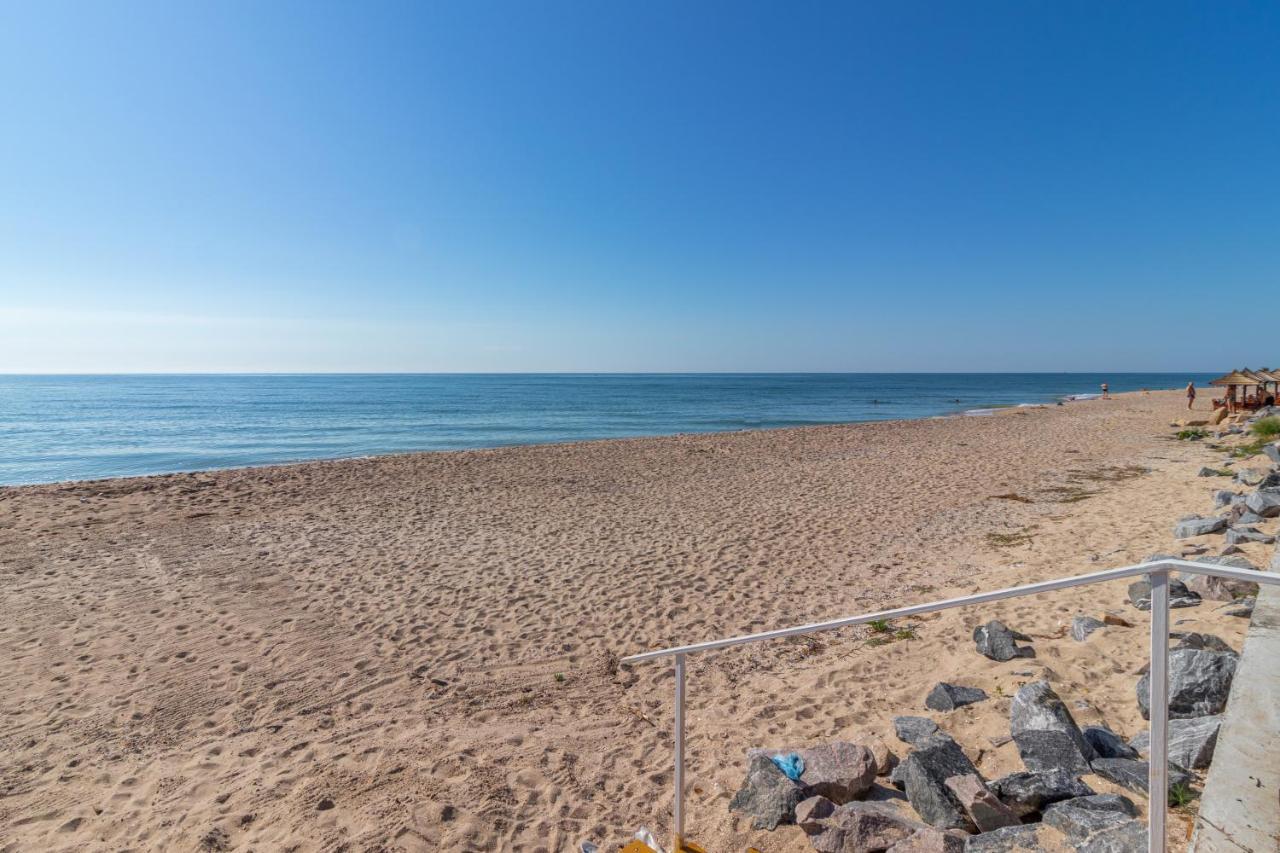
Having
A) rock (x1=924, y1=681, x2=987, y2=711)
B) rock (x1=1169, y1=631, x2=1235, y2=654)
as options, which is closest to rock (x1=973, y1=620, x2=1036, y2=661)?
rock (x1=924, y1=681, x2=987, y2=711)

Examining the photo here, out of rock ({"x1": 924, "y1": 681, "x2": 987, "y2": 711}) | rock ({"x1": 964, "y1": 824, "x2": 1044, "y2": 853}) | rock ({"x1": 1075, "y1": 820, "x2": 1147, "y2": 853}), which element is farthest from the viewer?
rock ({"x1": 924, "y1": 681, "x2": 987, "y2": 711})

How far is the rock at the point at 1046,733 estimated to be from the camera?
3111 millimetres

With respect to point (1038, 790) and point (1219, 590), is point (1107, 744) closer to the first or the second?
point (1038, 790)

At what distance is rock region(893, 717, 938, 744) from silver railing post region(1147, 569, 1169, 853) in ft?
6.80

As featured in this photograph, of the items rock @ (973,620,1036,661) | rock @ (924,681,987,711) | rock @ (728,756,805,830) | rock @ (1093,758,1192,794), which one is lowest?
rock @ (728,756,805,830)

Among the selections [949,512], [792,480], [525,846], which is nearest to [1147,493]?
[949,512]

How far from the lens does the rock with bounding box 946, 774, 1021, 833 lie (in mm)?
2729

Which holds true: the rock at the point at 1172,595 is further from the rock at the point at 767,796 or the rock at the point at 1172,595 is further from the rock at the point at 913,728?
the rock at the point at 767,796

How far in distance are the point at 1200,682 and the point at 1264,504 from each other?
5.41m

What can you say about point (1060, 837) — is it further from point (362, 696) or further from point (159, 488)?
point (159, 488)

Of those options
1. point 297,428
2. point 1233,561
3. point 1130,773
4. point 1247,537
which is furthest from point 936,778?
point 297,428

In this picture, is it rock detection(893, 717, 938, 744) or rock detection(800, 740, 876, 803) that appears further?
rock detection(893, 717, 938, 744)

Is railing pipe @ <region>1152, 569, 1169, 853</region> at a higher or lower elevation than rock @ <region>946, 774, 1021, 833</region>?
higher

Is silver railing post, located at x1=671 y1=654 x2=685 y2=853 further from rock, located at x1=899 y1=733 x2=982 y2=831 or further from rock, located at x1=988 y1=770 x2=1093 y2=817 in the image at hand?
rock, located at x1=988 y1=770 x2=1093 y2=817
